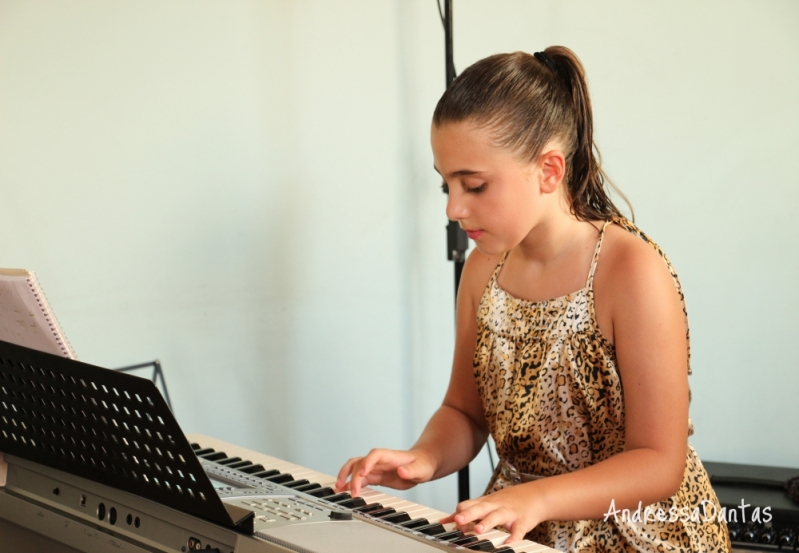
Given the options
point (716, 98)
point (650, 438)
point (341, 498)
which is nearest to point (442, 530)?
point (341, 498)

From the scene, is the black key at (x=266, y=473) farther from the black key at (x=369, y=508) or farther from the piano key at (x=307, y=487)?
the black key at (x=369, y=508)

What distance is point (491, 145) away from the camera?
1.26 meters

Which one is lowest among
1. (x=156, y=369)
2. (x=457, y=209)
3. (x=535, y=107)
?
(x=156, y=369)

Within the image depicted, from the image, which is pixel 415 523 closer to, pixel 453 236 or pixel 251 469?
pixel 251 469

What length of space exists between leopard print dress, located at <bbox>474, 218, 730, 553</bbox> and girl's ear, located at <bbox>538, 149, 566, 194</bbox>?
114mm

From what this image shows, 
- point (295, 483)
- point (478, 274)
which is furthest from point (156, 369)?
point (295, 483)

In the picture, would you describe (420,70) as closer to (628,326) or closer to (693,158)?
(693,158)

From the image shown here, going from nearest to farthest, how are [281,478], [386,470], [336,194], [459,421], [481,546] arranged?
[481,546] → [281,478] → [386,470] → [459,421] → [336,194]

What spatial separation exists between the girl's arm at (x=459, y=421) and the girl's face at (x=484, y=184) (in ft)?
0.83

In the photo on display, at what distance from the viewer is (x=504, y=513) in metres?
1.03

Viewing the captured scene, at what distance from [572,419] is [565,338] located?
0.41ft

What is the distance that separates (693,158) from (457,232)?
77 centimetres

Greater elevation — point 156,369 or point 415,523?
point 415,523

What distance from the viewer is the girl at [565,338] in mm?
1207
